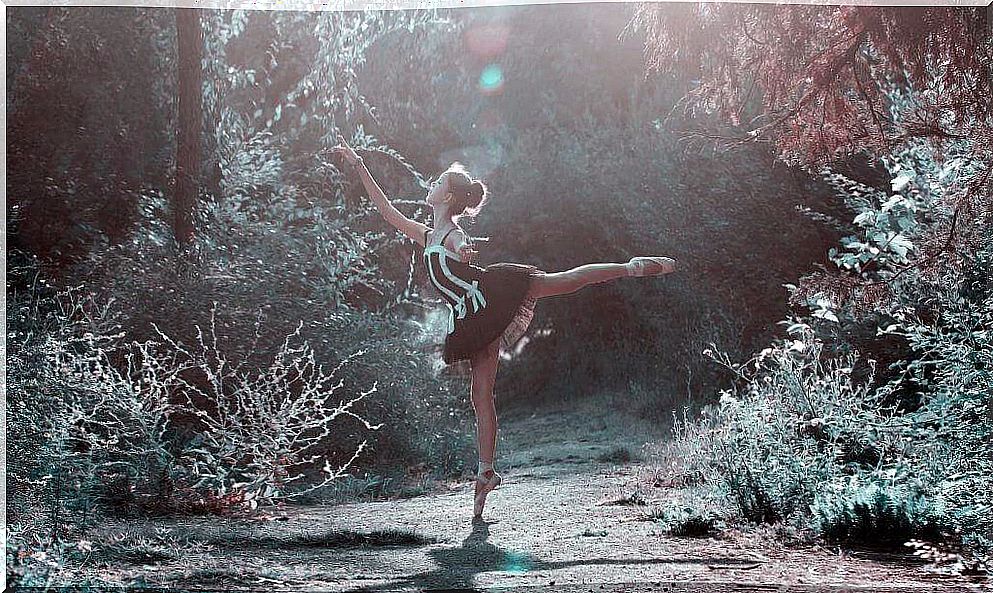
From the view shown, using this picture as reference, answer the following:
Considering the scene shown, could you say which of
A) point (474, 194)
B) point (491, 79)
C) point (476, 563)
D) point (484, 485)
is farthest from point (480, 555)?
point (491, 79)

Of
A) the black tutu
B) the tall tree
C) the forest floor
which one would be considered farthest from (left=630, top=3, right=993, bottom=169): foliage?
the forest floor

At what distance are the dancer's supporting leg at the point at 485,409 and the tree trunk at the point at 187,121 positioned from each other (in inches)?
65.4

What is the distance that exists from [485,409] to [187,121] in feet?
6.77

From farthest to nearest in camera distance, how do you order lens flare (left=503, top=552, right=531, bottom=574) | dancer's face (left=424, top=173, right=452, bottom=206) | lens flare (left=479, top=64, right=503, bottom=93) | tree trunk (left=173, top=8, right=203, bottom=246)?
lens flare (left=479, top=64, right=503, bottom=93) → tree trunk (left=173, top=8, right=203, bottom=246) → dancer's face (left=424, top=173, right=452, bottom=206) → lens flare (left=503, top=552, right=531, bottom=574)

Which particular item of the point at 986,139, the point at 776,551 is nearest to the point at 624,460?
the point at 776,551

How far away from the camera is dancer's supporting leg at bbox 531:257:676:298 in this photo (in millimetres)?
3180

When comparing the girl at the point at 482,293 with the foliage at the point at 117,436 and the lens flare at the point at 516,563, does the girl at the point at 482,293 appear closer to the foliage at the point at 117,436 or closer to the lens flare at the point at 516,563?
the lens flare at the point at 516,563

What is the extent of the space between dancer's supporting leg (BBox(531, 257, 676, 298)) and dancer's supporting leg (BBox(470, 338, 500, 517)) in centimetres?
25

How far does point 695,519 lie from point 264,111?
9.31ft

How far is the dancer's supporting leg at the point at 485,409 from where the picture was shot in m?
3.23

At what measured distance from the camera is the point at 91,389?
Answer: 3.37m

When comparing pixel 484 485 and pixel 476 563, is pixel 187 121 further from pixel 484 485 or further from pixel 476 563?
pixel 476 563

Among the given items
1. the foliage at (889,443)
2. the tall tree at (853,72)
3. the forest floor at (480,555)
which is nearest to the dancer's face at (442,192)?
the tall tree at (853,72)

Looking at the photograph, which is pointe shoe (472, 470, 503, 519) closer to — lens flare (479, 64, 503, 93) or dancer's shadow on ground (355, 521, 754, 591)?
dancer's shadow on ground (355, 521, 754, 591)
